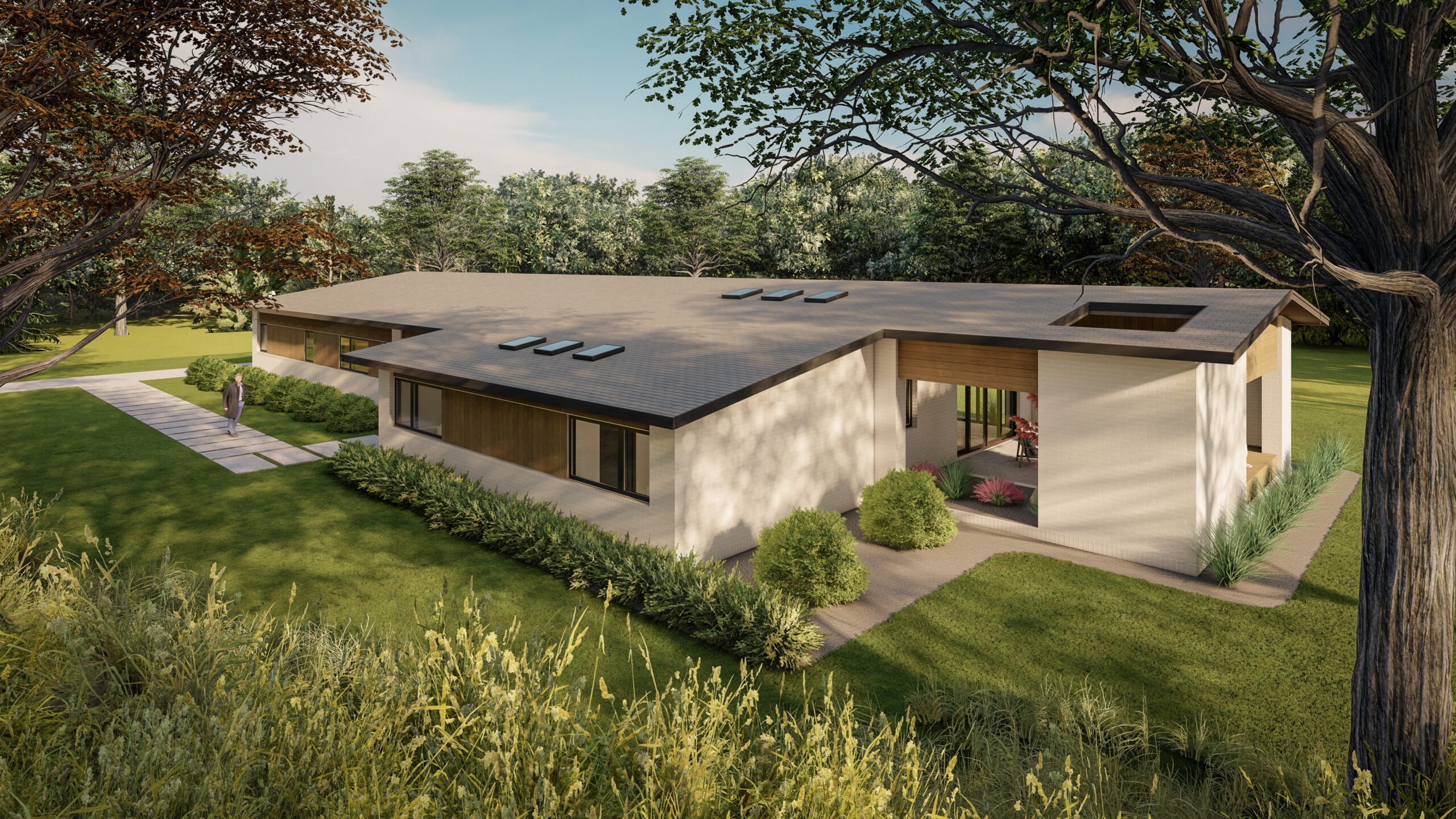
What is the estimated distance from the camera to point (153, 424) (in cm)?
2009

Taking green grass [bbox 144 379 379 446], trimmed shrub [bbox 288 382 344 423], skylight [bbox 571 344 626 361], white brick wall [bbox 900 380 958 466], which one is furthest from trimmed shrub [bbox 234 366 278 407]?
white brick wall [bbox 900 380 958 466]

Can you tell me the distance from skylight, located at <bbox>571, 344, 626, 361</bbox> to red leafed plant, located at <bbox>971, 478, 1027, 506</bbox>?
7073 millimetres

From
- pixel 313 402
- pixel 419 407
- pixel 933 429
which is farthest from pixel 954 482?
pixel 313 402

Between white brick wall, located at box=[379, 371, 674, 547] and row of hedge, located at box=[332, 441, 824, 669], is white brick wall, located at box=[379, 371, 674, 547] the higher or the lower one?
the higher one

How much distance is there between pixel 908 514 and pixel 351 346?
719 inches

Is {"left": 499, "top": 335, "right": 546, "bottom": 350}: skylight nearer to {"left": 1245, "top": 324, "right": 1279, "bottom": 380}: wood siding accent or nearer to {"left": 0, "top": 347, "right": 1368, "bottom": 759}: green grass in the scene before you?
{"left": 0, "top": 347, "right": 1368, "bottom": 759}: green grass

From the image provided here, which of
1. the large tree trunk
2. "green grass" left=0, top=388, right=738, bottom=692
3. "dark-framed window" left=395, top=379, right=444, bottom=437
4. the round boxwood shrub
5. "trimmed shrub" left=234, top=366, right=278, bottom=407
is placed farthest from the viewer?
"trimmed shrub" left=234, top=366, right=278, bottom=407

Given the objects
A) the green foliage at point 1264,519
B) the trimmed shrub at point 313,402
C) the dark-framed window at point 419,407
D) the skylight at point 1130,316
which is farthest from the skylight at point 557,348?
the green foliage at point 1264,519

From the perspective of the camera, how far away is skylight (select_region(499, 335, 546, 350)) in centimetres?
1504

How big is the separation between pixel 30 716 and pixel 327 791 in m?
1.73

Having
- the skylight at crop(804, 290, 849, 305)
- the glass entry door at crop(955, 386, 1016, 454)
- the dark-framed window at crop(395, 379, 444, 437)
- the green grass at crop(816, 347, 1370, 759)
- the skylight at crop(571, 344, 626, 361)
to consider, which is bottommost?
the green grass at crop(816, 347, 1370, 759)

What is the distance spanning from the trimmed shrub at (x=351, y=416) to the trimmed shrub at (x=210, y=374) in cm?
778

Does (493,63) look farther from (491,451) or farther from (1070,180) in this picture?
(1070,180)

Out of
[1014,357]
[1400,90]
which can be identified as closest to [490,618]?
[1014,357]
